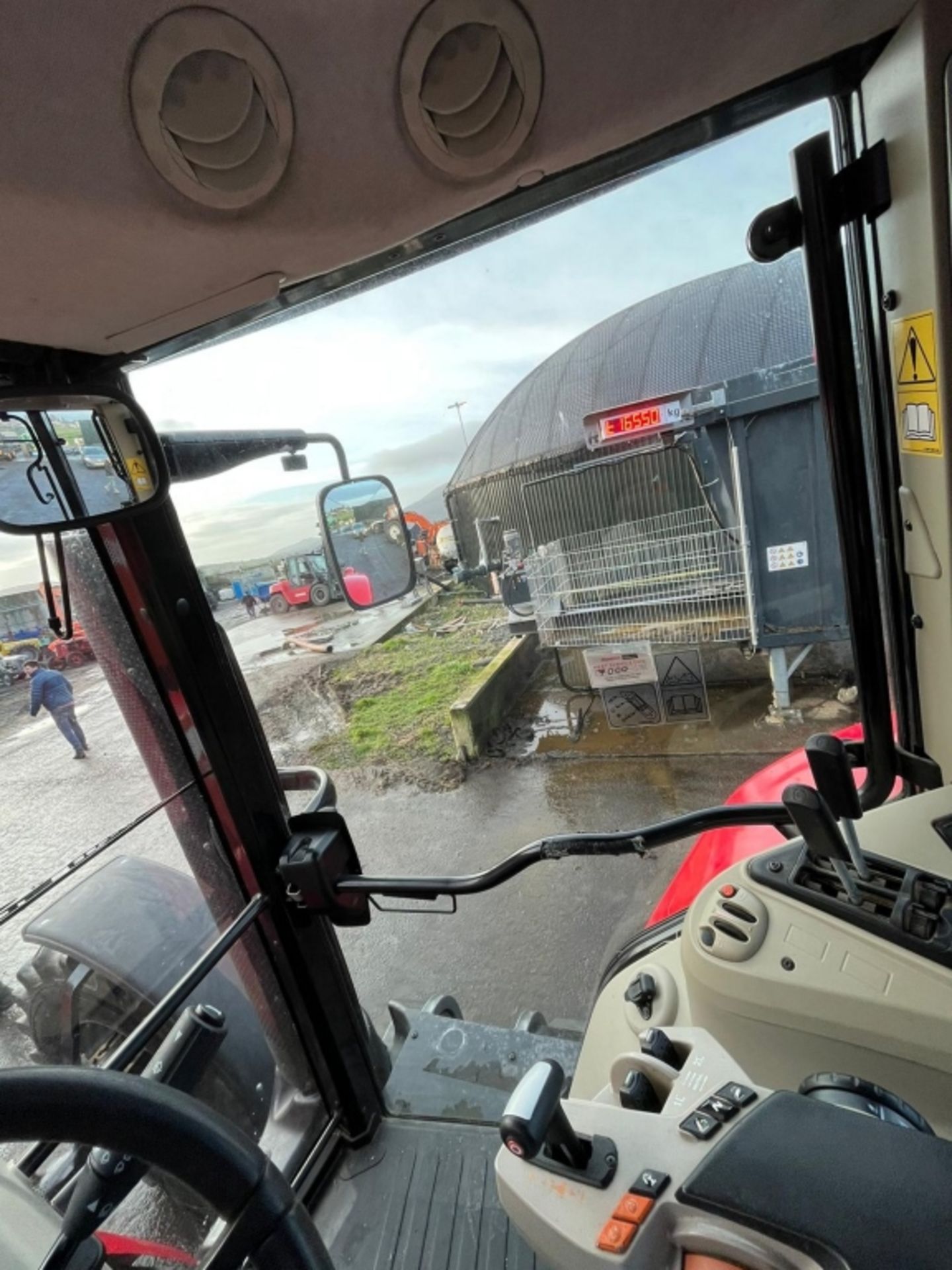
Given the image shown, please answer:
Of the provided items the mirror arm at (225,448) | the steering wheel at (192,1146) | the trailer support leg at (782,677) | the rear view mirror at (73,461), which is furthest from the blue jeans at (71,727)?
the trailer support leg at (782,677)

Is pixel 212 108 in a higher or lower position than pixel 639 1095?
higher

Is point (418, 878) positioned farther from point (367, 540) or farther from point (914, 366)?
point (914, 366)

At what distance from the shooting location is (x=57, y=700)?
1.04m

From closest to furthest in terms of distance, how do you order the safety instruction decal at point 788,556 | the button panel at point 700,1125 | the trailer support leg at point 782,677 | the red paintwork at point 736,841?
1. the button panel at point 700,1125
2. the safety instruction decal at point 788,556
3. the red paintwork at point 736,841
4. the trailer support leg at point 782,677

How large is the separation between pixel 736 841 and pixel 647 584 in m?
0.70

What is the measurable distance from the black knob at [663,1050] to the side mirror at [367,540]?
2.97 ft

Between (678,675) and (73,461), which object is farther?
(678,675)

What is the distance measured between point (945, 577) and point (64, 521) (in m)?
1.27

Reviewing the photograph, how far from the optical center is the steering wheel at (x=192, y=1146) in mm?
568

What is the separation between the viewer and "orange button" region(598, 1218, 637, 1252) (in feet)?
2.21

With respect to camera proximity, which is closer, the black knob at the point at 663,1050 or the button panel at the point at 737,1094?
the button panel at the point at 737,1094

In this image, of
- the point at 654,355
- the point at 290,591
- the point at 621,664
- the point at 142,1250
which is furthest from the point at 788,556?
the point at 142,1250

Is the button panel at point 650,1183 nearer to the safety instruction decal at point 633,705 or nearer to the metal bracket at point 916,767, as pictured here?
the metal bracket at point 916,767

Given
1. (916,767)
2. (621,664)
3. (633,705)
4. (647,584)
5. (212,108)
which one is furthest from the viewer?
(633,705)
